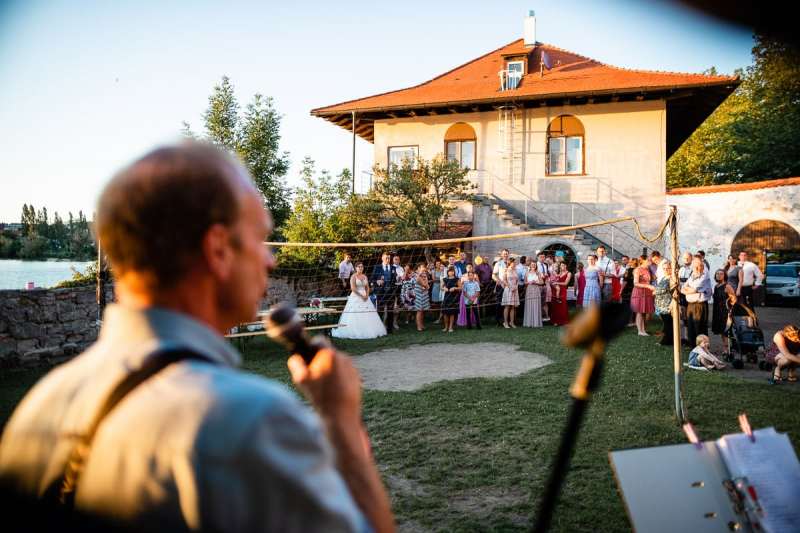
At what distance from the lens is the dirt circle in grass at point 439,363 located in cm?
917

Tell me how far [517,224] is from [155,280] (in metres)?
21.9

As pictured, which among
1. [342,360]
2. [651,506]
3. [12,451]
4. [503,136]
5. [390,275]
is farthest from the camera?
Result: [503,136]

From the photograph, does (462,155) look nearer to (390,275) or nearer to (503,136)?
(503,136)

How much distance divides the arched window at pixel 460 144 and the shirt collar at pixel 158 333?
23.6 meters

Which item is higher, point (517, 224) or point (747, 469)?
point (517, 224)

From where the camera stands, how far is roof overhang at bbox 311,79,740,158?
21.0 metres

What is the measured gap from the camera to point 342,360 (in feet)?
4.41

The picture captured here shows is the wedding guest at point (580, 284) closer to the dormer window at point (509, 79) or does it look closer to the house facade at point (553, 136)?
the house facade at point (553, 136)

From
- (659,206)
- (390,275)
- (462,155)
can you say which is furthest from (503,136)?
(390,275)

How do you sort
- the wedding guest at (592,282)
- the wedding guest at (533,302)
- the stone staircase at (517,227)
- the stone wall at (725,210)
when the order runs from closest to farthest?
the wedding guest at (592,282)
the wedding guest at (533,302)
the stone wall at (725,210)
the stone staircase at (517,227)

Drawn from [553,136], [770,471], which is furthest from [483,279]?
[770,471]

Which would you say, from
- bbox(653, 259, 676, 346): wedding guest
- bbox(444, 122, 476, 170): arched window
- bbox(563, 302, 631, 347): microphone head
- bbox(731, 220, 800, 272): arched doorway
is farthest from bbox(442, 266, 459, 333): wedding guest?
bbox(563, 302, 631, 347): microphone head

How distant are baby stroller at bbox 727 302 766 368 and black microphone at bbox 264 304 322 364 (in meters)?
10.7

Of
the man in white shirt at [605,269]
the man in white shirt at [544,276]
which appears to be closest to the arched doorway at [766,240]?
the man in white shirt at [605,269]
